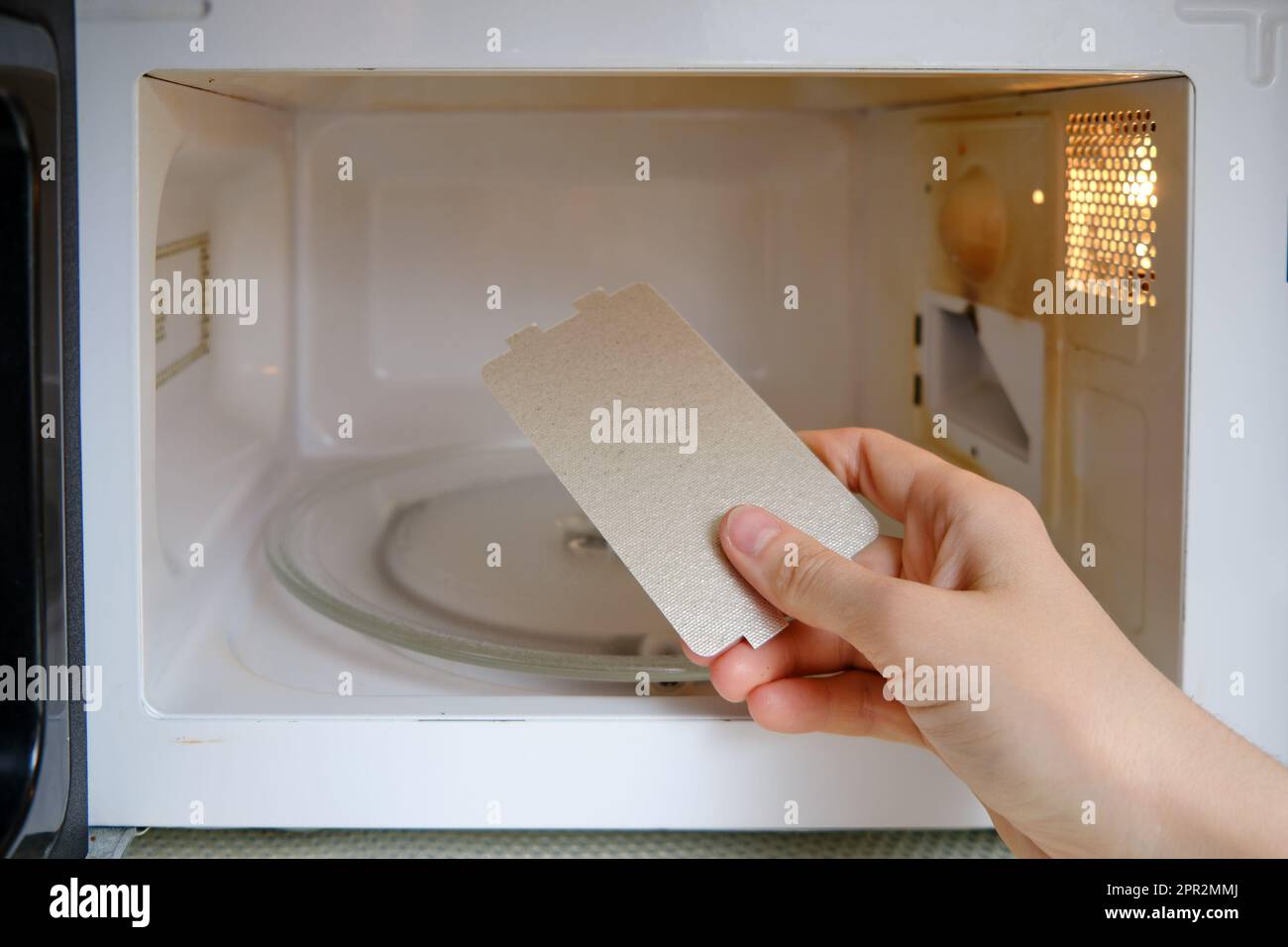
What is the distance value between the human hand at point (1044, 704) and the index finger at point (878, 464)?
0.09 metres

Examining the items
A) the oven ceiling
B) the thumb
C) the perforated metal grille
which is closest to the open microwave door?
the oven ceiling

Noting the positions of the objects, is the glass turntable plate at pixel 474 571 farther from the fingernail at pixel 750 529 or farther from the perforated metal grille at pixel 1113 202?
the perforated metal grille at pixel 1113 202

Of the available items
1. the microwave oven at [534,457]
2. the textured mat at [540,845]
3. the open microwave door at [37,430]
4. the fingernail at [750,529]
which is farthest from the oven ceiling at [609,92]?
the textured mat at [540,845]

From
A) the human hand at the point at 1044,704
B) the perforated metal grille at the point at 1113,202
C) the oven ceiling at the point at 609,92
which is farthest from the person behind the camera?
the oven ceiling at the point at 609,92

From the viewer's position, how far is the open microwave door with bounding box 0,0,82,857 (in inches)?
23.9

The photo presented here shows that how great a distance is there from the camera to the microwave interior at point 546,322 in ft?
2.38

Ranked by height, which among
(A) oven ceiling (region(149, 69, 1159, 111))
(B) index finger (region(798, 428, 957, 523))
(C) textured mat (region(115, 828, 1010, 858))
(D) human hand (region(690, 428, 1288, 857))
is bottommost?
(C) textured mat (region(115, 828, 1010, 858))

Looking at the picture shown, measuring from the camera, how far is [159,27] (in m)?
0.64

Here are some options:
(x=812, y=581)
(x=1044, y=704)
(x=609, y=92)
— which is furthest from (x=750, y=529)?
(x=609, y=92)

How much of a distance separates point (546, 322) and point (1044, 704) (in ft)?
2.48

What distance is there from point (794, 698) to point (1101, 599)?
249 millimetres

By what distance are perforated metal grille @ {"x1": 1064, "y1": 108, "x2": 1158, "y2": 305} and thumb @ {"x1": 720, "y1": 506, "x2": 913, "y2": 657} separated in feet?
0.89

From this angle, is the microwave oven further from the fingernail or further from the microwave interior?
the fingernail

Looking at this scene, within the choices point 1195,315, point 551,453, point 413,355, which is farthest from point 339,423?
point 1195,315
